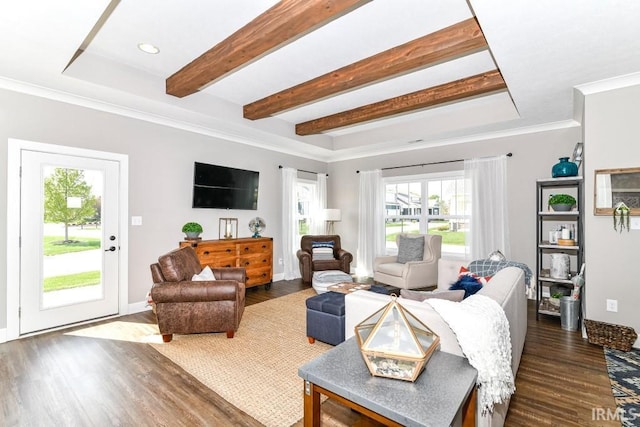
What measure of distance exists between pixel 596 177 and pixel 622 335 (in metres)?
1.53

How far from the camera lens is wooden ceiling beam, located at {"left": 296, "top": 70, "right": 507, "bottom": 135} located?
3.35 meters

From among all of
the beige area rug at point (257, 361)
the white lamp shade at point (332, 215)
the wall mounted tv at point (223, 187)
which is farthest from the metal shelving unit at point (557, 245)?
the wall mounted tv at point (223, 187)

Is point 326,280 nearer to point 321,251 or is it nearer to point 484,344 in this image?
point 321,251

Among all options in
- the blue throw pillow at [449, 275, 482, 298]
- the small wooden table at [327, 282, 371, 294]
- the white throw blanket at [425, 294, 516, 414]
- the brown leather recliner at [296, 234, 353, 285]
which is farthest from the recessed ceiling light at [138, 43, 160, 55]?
the brown leather recliner at [296, 234, 353, 285]

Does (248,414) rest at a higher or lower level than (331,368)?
lower

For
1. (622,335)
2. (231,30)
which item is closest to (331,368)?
(231,30)

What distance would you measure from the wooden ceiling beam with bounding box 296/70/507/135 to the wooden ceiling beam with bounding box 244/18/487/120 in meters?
0.77

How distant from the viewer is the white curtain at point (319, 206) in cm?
653

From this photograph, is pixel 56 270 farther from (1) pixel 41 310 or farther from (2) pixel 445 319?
(2) pixel 445 319

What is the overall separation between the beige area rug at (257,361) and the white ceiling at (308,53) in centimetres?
275

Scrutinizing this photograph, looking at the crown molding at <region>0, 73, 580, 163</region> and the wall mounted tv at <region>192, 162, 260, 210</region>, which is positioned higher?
the crown molding at <region>0, 73, 580, 163</region>

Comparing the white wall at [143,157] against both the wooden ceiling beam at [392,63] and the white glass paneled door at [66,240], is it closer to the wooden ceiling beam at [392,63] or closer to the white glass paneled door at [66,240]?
the white glass paneled door at [66,240]

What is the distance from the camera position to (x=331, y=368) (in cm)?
131

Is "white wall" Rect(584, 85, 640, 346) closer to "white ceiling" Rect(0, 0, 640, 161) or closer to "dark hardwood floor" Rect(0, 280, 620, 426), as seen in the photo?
"white ceiling" Rect(0, 0, 640, 161)
